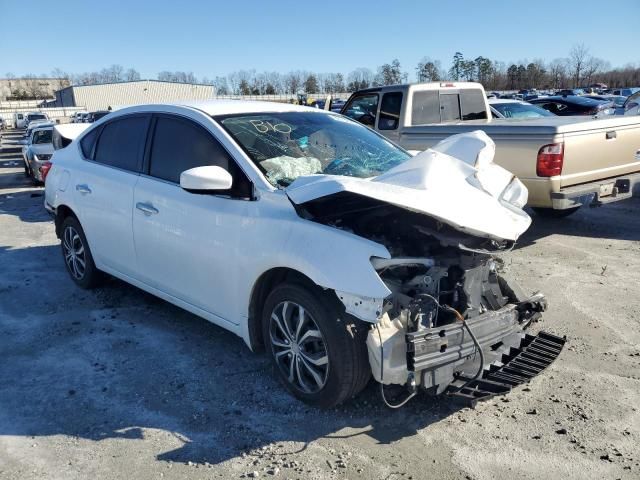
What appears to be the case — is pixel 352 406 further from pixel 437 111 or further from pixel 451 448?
pixel 437 111

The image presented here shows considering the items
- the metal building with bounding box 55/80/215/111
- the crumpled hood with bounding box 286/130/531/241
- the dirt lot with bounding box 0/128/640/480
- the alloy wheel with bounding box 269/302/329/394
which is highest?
the metal building with bounding box 55/80/215/111

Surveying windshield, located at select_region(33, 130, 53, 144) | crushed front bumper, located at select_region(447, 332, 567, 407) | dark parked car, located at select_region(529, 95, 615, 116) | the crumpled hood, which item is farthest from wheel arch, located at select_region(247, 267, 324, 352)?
dark parked car, located at select_region(529, 95, 615, 116)

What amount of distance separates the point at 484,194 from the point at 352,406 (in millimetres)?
1582

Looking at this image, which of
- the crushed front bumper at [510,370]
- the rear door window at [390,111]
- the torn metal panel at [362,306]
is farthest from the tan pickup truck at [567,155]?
the torn metal panel at [362,306]

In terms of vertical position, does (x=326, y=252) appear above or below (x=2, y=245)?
above

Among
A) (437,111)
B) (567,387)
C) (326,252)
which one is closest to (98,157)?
(326,252)

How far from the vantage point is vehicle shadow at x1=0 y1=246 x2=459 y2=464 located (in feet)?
10.9

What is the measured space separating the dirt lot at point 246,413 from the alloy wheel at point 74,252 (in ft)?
1.72

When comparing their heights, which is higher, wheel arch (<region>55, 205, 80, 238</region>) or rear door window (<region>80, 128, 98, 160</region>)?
rear door window (<region>80, 128, 98, 160</region>)

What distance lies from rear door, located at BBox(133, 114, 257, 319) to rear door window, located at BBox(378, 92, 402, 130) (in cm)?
508

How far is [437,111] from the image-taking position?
9250mm

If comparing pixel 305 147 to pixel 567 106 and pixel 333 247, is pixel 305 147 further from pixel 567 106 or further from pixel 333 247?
pixel 567 106

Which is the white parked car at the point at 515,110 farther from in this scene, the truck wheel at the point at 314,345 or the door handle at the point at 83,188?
the truck wheel at the point at 314,345

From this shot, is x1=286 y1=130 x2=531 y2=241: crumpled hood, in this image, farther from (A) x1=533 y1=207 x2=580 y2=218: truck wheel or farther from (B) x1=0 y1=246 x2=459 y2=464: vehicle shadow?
(A) x1=533 y1=207 x2=580 y2=218: truck wheel
